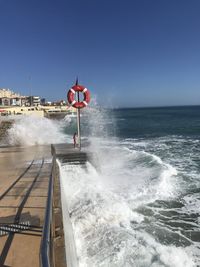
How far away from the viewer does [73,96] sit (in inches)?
372

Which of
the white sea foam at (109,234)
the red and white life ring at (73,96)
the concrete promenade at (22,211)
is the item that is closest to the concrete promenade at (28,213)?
the concrete promenade at (22,211)

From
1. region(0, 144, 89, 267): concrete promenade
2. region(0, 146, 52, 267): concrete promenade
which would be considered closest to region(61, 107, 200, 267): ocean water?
region(0, 144, 89, 267): concrete promenade

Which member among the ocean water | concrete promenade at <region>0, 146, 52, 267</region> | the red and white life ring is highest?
the red and white life ring

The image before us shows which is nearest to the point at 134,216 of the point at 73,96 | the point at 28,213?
the point at 28,213

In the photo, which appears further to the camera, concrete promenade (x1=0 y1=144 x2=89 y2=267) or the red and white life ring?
the red and white life ring

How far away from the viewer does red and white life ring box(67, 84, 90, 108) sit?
9375 millimetres

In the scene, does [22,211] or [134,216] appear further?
[134,216]

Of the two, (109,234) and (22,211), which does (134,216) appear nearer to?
(109,234)

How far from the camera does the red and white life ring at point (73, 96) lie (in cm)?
938

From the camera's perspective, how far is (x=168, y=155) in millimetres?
15883

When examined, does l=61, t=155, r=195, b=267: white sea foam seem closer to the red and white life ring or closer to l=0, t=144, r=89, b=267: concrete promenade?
l=0, t=144, r=89, b=267: concrete promenade

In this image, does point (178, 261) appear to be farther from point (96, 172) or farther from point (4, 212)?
point (96, 172)

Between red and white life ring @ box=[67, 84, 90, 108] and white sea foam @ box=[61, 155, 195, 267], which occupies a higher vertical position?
red and white life ring @ box=[67, 84, 90, 108]

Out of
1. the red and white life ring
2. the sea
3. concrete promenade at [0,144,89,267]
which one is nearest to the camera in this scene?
concrete promenade at [0,144,89,267]
